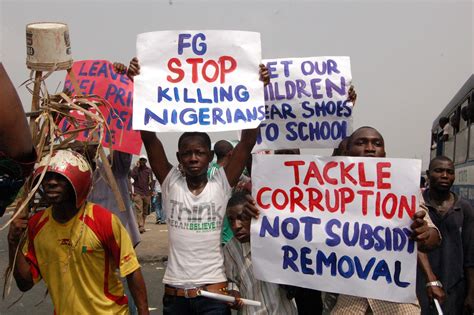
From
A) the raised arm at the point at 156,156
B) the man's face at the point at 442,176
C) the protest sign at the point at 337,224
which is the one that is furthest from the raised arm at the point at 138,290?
the man's face at the point at 442,176

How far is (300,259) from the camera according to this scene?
13.1 feet

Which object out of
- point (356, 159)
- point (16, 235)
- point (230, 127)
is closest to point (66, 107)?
point (16, 235)

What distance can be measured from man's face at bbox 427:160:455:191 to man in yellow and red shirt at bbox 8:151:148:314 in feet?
9.52

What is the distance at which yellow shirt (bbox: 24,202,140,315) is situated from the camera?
3.71 metres

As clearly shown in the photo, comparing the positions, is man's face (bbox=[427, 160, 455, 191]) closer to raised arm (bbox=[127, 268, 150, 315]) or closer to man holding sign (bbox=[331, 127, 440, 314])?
man holding sign (bbox=[331, 127, 440, 314])

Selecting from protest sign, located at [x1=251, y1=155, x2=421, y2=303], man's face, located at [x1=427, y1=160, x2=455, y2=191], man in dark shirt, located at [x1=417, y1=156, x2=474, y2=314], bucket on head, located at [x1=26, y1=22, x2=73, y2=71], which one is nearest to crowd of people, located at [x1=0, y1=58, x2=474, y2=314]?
protest sign, located at [x1=251, y1=155, x2=421, y2=303]

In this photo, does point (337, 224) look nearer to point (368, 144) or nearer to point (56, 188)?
point (368, 144)

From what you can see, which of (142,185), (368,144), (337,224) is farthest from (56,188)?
(142,185)

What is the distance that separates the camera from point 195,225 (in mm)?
4078

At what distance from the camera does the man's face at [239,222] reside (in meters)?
4.17

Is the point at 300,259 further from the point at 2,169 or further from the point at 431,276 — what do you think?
the point at 2,169

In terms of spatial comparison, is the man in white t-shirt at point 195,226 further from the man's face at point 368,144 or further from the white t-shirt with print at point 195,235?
the man's face at point 368,144

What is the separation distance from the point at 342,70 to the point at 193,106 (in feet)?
4.46

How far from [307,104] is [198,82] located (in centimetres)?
109
